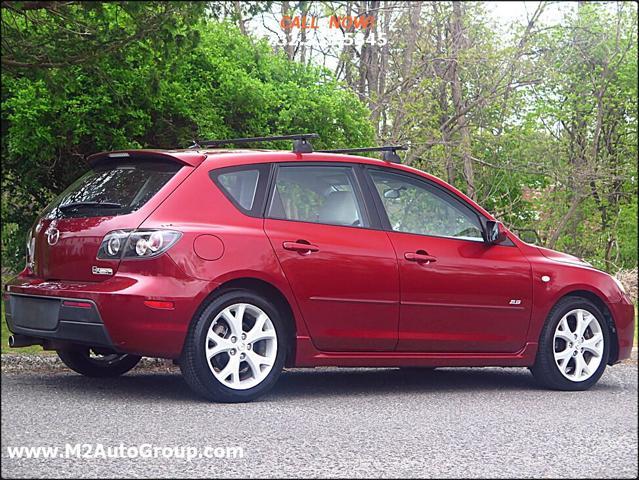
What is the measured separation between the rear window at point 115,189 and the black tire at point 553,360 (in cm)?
316

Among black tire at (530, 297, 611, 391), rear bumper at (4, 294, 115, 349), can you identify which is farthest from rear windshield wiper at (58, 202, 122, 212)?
black tire at (530, 297, 611, 391)

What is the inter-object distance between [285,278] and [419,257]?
1.16 meters

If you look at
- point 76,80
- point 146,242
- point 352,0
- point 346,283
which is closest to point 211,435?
point 146,242

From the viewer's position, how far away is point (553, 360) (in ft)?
27.3

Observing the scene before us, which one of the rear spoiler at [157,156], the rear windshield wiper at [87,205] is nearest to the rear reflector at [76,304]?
the rear windshield wiper at [87,205]

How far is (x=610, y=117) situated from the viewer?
1977 centimetres

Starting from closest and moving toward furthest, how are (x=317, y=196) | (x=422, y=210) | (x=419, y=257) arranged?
(x=317, y=196)
(x=419, y=257)
(x=422, y=210)

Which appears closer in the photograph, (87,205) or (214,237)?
(214,237)

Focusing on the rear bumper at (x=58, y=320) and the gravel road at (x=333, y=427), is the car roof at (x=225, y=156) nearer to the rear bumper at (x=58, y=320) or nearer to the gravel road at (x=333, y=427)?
the rear bumper at (x=58, y=320)

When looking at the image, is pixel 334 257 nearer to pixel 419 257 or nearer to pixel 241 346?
pixel 419 257

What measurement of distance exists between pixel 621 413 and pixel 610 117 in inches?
524

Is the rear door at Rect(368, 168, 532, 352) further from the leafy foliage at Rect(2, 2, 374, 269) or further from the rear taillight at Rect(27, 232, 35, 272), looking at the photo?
the rear taillight at Rect(27, 232, 35, 272)

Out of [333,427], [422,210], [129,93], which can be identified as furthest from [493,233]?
[129,93]

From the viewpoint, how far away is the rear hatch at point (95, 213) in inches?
266
